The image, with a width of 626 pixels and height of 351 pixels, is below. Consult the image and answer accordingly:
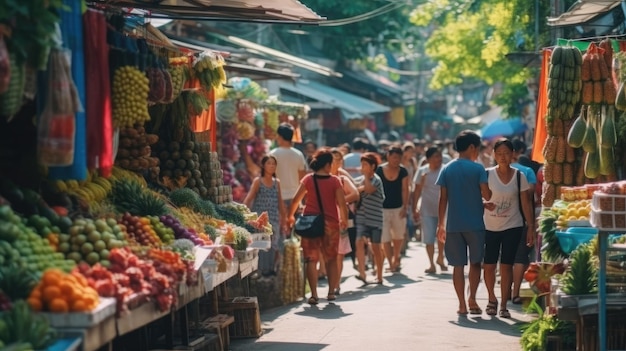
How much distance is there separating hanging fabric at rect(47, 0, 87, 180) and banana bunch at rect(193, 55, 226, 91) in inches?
148

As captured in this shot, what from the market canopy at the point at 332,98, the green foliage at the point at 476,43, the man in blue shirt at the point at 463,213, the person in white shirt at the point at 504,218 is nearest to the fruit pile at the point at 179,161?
the man in blue shirt at the point at 463,213

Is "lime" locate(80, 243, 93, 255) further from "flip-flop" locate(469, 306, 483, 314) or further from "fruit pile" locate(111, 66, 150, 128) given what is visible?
"flip-flop" locate(469, 306, 483, 314)

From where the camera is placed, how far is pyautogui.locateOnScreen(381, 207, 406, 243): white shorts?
18.7m

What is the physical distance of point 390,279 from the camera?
728 inches

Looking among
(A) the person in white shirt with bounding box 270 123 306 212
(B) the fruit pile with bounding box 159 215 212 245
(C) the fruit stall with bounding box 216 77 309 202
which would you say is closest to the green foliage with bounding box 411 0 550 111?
(C) the fruit stall with bounding box 216 77 309 202

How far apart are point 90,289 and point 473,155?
738 centimetres

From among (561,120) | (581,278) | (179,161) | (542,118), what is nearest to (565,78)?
(561,120)

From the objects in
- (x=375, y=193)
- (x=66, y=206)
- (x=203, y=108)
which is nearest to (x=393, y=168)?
(x=375, y=193)

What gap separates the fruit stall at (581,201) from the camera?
9.33m

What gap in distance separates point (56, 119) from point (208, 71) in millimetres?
4548

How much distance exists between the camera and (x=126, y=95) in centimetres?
950

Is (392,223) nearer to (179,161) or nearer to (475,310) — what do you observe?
(475,310)

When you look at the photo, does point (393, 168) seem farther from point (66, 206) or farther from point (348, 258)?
point (66, 206)

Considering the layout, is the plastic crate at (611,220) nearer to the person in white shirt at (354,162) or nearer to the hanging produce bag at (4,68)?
the hanging produce bag at (4,68)
